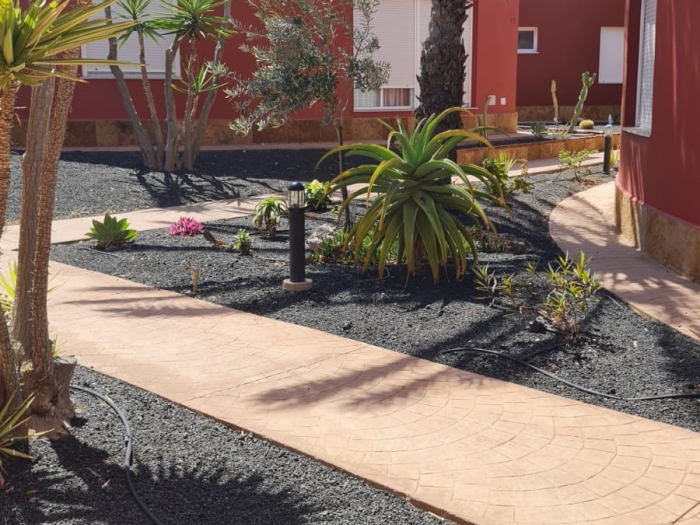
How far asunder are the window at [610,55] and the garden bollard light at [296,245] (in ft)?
78.1

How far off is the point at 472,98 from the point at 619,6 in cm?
963

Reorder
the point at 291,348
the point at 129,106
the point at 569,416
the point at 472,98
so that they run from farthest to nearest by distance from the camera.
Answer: the point at 472,98 < the point at 129,106 < the point at 291,348 < the point at 569,416

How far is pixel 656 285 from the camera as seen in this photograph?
7012mm

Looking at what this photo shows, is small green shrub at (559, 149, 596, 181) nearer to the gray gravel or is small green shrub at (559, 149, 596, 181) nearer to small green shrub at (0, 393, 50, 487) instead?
the gray gravel

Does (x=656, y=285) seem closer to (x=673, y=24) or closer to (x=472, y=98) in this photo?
(x=673, y=24)

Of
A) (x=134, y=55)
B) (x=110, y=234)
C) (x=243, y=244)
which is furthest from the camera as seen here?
(x=134, y=55)

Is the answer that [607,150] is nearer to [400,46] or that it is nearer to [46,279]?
[400,46]

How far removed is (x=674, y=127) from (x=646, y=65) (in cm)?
205

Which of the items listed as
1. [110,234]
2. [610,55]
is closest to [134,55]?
[110,234]

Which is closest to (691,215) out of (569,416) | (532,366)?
(532,366)

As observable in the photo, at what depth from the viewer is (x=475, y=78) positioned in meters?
21.7

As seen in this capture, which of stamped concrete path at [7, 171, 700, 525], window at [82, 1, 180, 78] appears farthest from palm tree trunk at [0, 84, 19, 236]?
window at [82, 1, 180, 78]

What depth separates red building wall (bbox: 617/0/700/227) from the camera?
7156 mm

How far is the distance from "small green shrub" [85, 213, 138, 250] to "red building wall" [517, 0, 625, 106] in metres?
21.7
